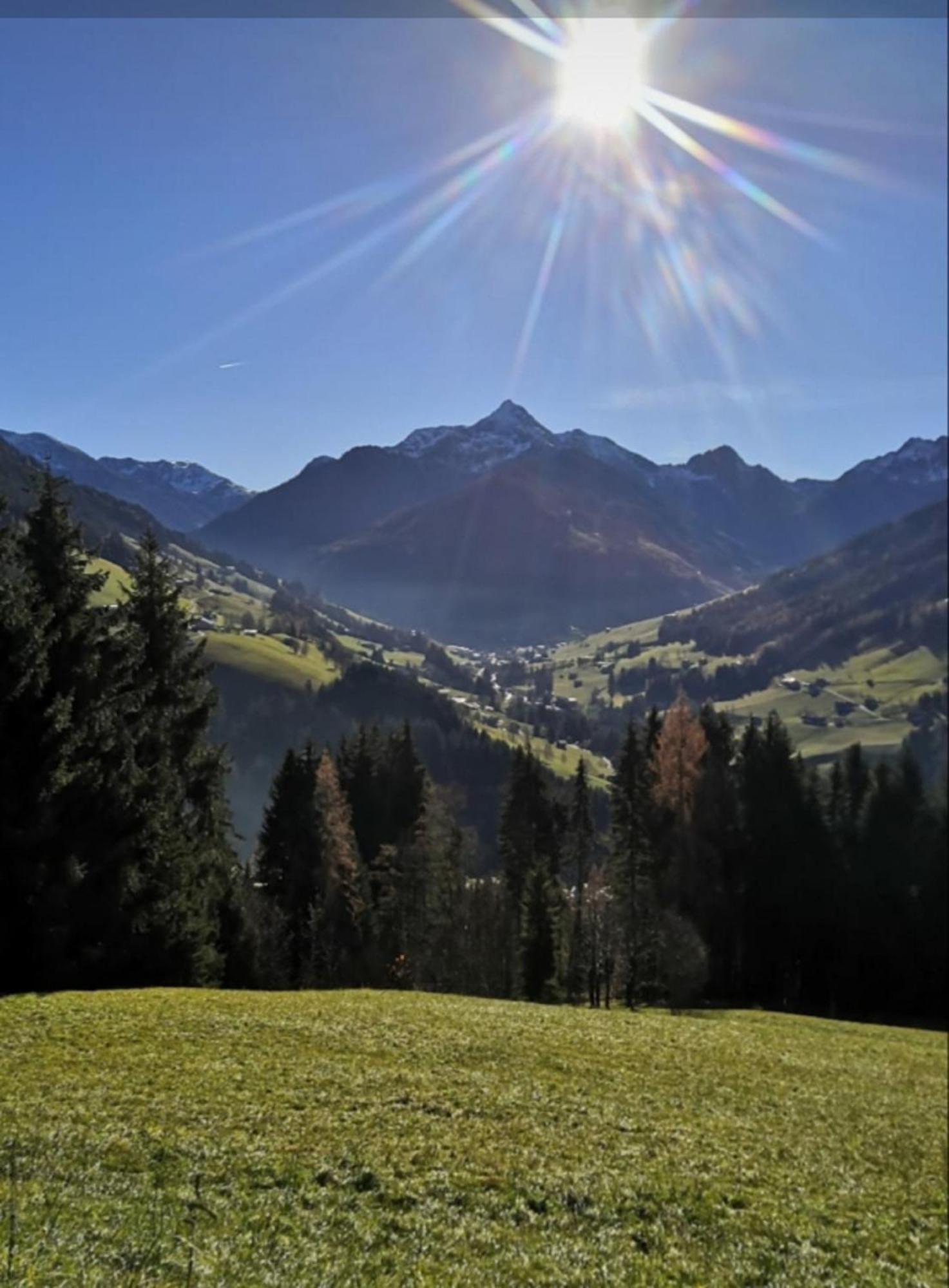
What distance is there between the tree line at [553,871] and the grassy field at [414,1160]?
12.6 meters

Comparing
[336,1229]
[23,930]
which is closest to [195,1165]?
[336,1229]

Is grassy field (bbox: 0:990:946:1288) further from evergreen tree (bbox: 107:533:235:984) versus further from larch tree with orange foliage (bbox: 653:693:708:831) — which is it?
larch tree with orange foliage (bbox: 653:693:708:831)

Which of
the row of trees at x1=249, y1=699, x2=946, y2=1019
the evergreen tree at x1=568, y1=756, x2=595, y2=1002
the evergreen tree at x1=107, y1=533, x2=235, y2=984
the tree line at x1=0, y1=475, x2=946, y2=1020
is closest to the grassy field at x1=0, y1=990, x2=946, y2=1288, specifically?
the evergreen tree at x1=107, y1=533, x2=235, y2=984

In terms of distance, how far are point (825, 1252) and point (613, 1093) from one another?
6.89m

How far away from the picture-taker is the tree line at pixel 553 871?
3566cm

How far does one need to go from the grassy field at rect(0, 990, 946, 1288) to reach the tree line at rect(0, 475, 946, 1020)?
41.4 ft

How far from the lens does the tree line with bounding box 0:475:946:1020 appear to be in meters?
35.7

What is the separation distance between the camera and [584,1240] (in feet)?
40.6

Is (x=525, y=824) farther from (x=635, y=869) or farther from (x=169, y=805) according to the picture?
(x=169, y=805)

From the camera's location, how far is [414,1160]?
45.4 feet

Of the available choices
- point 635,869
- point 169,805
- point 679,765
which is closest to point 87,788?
point 169,805

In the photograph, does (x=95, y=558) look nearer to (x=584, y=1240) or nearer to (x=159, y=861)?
(x=159, y=861)

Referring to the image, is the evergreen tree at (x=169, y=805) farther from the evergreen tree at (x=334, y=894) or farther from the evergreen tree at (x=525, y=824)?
the evergreen tree at (x=525, y=824)

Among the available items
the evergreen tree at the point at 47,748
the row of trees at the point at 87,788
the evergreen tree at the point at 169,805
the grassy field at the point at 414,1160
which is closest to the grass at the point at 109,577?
the row of trees at the point at 87,788
